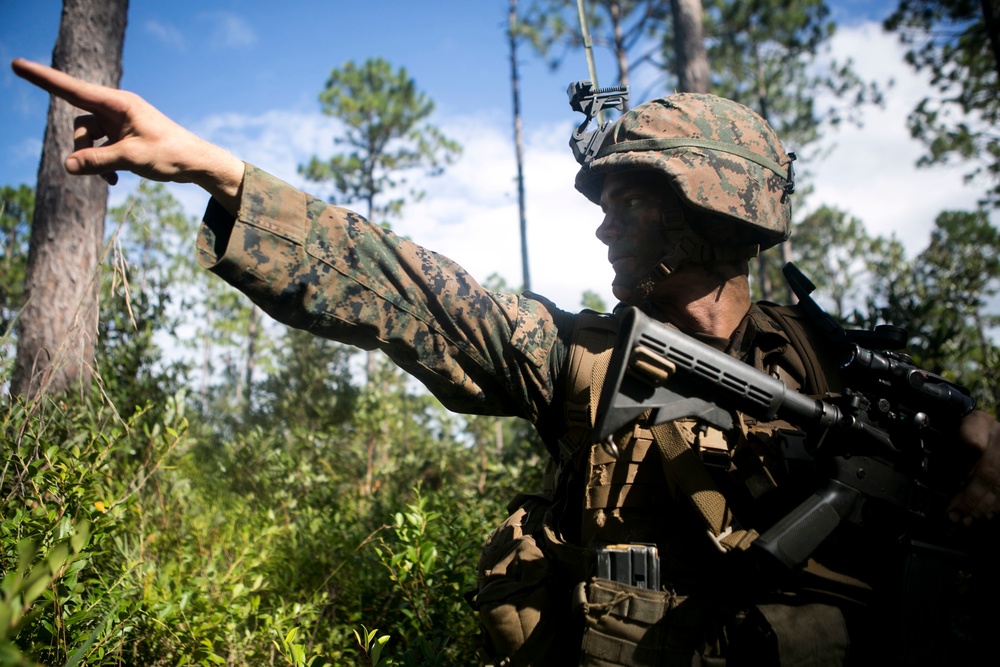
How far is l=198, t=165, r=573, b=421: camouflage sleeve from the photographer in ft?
4.86

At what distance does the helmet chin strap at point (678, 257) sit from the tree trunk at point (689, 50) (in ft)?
14.1

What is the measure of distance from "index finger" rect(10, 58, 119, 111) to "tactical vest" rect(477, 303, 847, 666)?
1365 millimetres

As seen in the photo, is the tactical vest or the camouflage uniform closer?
the camouflage uniform

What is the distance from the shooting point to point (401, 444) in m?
6.89

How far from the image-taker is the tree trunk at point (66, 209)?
3918 millimetres

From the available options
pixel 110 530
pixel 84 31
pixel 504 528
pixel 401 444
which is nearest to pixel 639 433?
pixel 504 528

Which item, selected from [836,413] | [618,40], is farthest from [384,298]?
[618,40]

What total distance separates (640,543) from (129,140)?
1.65 meters

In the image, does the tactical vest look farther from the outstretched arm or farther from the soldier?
the outstretched arm

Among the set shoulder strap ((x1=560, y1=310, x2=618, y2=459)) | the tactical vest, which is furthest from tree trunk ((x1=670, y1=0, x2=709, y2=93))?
shoulder strap ((x1=560, y1=310, x2=618, y2=459))

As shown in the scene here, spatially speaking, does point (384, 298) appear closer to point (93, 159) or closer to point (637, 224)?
point (93, 159)

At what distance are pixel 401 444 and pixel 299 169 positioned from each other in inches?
581

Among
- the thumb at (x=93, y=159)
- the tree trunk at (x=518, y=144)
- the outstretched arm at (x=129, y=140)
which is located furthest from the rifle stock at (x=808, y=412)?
the tree trunk at (x=518, y=144)

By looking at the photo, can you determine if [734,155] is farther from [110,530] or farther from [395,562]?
[110,530]
